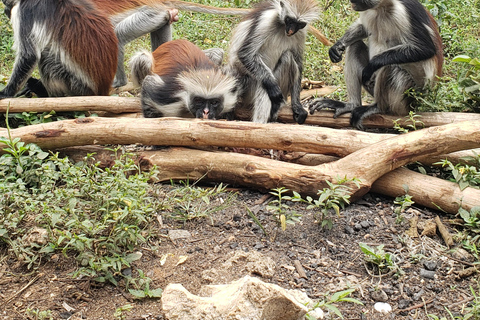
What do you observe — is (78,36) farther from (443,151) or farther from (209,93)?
(443,151)

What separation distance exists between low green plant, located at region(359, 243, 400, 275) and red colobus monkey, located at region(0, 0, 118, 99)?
4469 mm

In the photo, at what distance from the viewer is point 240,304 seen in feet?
10.4

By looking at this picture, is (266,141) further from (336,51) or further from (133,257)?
(336,51)

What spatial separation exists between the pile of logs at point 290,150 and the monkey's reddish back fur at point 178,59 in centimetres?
119

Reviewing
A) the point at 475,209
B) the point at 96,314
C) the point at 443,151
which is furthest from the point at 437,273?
the point at 96,314

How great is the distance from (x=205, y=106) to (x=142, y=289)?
303 cm

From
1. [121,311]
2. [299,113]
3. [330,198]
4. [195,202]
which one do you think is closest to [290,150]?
[330,198]

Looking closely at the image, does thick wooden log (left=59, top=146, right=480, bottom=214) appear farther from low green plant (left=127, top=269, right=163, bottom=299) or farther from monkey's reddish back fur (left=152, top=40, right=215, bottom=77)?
low green plant (left=127, top=269, right=163, bottom=299)

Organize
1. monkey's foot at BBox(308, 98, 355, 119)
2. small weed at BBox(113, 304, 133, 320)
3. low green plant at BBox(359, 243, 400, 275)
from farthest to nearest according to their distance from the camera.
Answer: monkey's foot at BBox(308, 98, 355, 119) < low green plant at BBox(359, 243, 400, 275) < small weed at BBox(113, 304, 133, 320)

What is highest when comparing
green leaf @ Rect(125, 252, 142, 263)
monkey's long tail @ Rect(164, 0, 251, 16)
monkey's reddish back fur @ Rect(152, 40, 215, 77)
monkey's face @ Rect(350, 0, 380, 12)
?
monkey's face @ Rect(350, 0, 380, 12)

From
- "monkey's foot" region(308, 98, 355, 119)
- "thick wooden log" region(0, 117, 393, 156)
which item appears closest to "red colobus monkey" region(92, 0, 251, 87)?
"thick wooden log" region(0, 117, 393, 156)

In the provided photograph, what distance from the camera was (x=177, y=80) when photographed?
645 centimetres

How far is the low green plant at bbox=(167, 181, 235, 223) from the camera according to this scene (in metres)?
4.93

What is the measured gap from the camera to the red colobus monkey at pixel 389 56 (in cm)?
623
